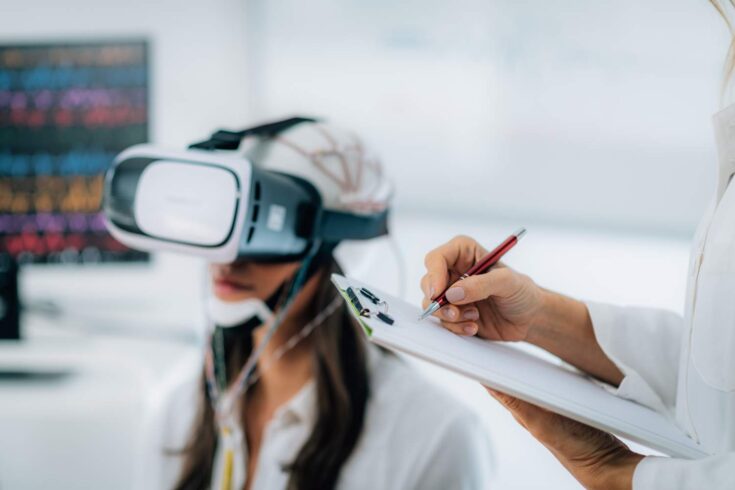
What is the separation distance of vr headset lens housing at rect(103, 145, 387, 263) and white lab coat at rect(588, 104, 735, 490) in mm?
427

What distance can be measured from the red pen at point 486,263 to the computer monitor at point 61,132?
1.41 metres

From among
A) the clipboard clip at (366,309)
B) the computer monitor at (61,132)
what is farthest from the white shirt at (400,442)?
the computer monitor at (61,132)

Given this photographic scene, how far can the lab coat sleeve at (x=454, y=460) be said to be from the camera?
1.01 metres

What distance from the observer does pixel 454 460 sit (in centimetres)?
102

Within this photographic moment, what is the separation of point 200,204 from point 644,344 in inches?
20.0

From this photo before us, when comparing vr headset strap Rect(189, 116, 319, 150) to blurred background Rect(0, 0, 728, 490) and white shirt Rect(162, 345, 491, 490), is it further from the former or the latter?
white shirt Rect(162, 345, 491, 490)

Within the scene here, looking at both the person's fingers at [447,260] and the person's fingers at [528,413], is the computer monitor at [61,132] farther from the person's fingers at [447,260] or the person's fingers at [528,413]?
the person's fingers at [528,413]

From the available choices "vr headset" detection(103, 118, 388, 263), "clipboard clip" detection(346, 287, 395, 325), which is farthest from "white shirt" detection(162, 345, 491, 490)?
"clipboard clip" detection(346, 287, 395, 325)

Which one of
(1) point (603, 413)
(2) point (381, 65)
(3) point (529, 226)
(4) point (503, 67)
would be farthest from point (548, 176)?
(1) point (603, 413)

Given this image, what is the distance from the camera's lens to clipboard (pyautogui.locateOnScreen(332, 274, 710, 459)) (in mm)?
437

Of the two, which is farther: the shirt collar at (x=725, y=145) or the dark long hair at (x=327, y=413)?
the dark long hair at (x=327, y=413)

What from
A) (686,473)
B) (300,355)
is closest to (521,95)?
(300,355)

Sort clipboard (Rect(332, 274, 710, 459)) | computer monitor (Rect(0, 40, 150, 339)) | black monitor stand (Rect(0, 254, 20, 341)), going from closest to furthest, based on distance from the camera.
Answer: clipboard (Rect(332, 274, 710, 459)) → black monitor stand (Rect(0, 254, 20, 341)) → computer monitor (Rect(0, 40, 150, 339))

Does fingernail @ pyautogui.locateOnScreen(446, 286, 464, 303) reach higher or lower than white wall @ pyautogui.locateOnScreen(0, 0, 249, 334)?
lower
